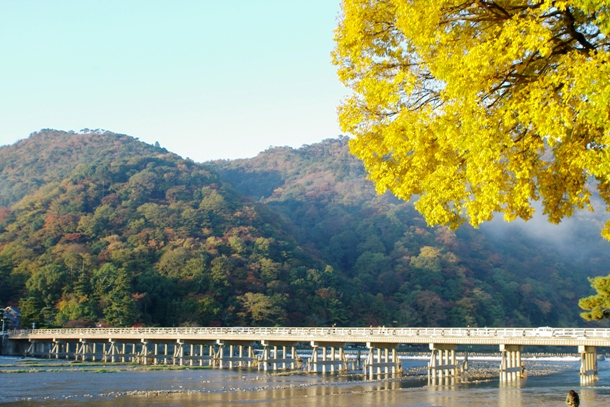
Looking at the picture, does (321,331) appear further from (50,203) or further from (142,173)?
(142,173)

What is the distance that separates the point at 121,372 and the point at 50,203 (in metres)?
51.8

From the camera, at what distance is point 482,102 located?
23.8ft

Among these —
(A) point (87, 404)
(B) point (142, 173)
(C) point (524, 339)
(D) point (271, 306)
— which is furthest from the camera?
(B) point (142, 173)

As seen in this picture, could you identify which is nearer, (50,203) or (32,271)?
(32,271)

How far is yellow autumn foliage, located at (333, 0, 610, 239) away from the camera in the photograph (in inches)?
258

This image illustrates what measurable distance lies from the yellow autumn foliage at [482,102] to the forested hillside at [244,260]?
196 feet

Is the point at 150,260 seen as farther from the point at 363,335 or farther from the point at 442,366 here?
the point at 442,366

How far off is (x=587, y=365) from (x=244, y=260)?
1988 inches

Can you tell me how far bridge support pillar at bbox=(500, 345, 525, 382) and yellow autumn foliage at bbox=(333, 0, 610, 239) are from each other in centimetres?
2756

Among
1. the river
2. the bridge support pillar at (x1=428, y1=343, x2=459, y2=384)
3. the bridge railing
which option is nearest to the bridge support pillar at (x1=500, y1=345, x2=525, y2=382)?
the river

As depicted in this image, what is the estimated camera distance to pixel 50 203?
9019cm

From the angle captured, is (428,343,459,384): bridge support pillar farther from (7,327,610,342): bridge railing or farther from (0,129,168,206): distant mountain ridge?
(0,129,168,206): distant mountain ridge

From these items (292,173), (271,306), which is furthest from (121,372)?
(292,173)

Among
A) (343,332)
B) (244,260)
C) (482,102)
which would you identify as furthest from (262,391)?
(244,260)
